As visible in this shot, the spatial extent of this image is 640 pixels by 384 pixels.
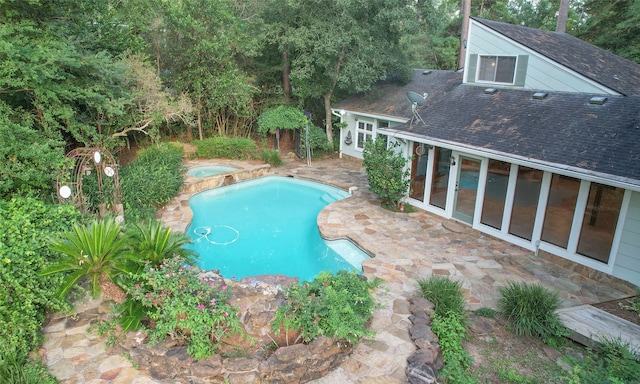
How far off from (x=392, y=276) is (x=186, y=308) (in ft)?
13.9

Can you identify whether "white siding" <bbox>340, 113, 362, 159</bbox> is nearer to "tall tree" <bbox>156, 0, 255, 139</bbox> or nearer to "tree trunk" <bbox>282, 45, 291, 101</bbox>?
"tree trunk" <bbox>282, 45, 291, 101</bbox>

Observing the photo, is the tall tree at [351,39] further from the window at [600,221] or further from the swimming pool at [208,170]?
the window at [600,221]

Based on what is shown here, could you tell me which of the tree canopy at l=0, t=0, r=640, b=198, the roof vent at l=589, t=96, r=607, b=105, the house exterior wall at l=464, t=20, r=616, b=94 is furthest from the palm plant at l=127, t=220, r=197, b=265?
the house exterior wall at l=464, t=20, r=616, b=94

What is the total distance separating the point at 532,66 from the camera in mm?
11062

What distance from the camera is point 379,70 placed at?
16031 millimetres

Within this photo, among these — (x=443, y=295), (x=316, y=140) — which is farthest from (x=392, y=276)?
(x=316, y=140)

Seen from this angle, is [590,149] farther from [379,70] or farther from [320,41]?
[320,41]

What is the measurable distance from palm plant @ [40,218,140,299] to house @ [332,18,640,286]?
7.99 metres

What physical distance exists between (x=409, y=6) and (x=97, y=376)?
15.1m

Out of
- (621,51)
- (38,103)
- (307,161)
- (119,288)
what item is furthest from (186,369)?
(621,51)

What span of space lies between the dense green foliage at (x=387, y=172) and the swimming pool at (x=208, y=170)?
6.25 metres

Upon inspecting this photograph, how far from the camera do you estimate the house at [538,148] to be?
7.83 m

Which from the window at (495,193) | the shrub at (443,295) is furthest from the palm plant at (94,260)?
the window at (495,193)

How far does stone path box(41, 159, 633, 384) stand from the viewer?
5281mm
